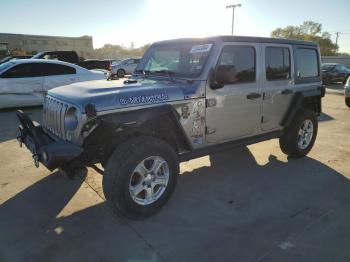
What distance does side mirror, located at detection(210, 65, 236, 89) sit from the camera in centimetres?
372

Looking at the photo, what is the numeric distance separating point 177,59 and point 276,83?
1.64m

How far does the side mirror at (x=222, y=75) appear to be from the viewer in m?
3.72

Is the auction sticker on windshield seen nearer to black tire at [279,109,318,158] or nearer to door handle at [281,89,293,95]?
door handle at [281,89,293,95]

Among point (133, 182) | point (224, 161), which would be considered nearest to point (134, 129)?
point (133, 182)

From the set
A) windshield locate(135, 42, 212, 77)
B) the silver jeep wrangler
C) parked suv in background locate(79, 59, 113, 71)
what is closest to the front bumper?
the silver jeep wrangler

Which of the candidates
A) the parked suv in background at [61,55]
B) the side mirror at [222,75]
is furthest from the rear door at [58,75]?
the side mirror at [222,75]

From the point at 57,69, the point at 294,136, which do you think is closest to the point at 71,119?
the point at 294,136

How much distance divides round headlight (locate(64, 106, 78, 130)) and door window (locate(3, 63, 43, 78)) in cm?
679

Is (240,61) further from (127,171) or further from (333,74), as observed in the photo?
(333,74)

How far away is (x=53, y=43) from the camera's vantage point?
6962 centimetres

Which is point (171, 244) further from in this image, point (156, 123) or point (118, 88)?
point (118, 88)

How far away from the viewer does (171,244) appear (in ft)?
9.98

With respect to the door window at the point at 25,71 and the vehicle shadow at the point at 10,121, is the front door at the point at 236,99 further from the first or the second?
the door window at the point at 25,71

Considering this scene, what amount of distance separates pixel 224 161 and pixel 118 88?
2.65 meters
